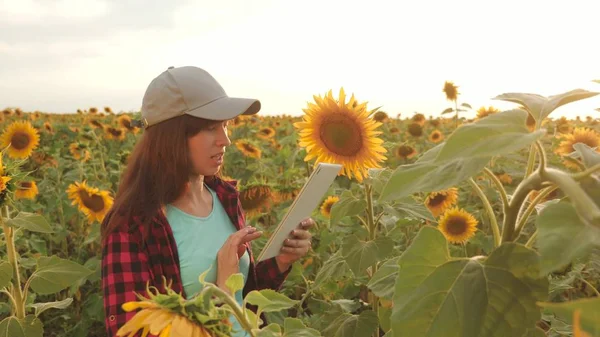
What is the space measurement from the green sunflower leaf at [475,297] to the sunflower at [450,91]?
5.54 metres

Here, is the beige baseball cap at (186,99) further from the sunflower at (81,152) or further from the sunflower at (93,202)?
the sunflower at (81,152)

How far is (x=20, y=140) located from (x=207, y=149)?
3.54 m

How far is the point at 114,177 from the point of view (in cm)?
493

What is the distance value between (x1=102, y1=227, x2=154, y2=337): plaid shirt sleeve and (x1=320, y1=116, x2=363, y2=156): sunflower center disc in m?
0.67

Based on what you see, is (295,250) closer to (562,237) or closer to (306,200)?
(306,200)

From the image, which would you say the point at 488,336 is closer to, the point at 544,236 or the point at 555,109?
the point at 544,236

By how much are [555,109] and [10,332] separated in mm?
1631

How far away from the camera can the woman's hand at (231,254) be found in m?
1.65

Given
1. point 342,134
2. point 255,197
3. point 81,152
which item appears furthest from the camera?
point 81,152

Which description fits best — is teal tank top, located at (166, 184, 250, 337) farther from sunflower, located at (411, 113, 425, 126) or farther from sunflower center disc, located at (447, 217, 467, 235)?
sunflower, located at (411, 113, 425, 126)

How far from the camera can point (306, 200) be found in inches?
61.3

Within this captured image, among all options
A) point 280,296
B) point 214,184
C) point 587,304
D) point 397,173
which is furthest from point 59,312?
point 587,304

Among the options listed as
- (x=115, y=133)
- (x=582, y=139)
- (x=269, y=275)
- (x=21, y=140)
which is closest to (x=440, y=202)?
(x=582, y=139)

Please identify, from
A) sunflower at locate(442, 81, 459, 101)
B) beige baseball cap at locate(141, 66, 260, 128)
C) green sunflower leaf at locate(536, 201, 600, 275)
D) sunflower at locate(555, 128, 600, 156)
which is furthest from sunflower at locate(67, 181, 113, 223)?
sunflower at locate(442, 81, 459, 101)
